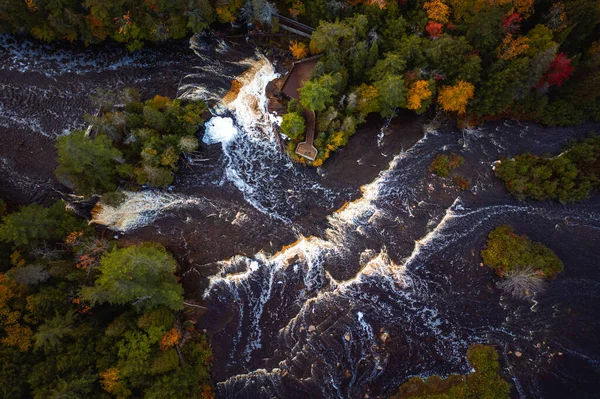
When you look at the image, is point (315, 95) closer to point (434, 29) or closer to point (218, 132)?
point (218, 132)

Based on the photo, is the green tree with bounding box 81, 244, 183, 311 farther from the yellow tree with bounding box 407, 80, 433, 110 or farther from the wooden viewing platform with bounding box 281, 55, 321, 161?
the yellow tree with bounding box 407, 80, 433, 110

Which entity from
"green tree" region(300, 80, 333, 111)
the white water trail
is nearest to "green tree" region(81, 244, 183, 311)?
the white water trail

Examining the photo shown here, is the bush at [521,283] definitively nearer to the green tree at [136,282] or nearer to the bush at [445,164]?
the bush at [445,164]

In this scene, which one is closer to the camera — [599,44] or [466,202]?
[599,44]

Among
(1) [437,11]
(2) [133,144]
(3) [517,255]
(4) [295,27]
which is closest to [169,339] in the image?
(2) [133,144]

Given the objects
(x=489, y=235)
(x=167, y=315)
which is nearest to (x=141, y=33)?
(x=167, y=315)

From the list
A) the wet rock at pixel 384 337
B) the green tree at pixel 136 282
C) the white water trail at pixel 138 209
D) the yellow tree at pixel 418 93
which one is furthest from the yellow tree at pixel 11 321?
Result: the yellow tree at pixel 418 93

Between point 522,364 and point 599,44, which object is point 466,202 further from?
point 599,44
